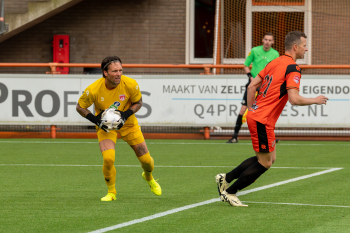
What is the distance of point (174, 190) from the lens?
7.73 meters

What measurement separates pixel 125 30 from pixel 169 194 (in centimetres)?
1143

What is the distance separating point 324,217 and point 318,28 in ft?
41.4

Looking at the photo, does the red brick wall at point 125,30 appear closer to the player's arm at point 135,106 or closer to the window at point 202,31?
the window at point 202,31

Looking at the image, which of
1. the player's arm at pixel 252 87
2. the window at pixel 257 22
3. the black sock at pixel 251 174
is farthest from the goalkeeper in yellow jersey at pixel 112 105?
the window at pixel 257 22

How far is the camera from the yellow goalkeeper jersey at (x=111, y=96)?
22.6 feet

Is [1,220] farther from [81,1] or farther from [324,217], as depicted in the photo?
[81,1]

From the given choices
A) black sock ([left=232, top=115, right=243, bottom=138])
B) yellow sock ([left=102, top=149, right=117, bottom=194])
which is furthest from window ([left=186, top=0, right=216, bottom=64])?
yellow sock ([left=102, top=149, right=117, bottom=194])

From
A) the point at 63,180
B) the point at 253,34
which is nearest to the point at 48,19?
the point at 253,34

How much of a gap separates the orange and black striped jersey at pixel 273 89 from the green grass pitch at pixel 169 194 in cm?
100

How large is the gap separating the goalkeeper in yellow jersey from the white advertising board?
7.45 m

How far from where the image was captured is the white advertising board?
563 inches

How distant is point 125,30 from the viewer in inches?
715

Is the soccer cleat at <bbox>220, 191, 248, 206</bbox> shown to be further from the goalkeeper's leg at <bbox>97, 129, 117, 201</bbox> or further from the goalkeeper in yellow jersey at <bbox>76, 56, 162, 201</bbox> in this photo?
the goalkeeper's leg at <bbox>97, 129, 117, 201</bbox>

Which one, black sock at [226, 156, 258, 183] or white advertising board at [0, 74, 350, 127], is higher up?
white advertising board at [0, 74, 350, 127]
